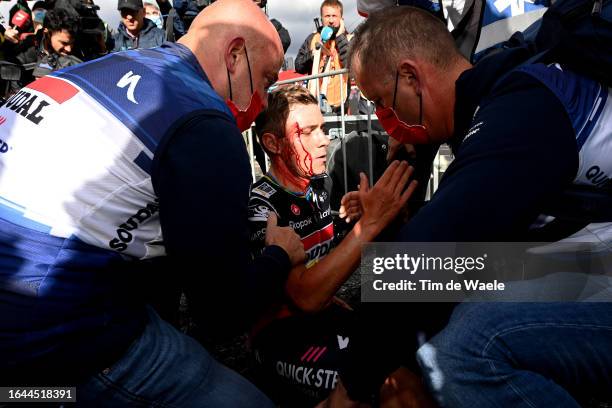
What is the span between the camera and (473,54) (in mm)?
3367

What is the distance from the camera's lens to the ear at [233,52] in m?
1.99

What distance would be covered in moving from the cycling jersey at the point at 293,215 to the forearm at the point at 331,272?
0.32 meters

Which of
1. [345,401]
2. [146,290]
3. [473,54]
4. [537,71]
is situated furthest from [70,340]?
[473,54]

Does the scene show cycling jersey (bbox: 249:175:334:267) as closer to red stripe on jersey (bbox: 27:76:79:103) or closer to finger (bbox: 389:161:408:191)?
finger (bbox: 389:161:408:191)

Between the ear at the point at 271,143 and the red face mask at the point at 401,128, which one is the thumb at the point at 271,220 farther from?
the red face mask at the point at 401,128

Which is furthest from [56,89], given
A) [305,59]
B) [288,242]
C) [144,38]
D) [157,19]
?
[157,19]

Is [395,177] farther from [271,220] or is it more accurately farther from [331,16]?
[331,16]

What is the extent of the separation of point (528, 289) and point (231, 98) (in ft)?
4.58

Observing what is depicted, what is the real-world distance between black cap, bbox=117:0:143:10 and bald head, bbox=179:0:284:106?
17.6ft

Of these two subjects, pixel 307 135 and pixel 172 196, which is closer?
pixel 172 196

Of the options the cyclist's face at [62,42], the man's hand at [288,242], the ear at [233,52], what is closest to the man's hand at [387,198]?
the man's hand at [288,242]

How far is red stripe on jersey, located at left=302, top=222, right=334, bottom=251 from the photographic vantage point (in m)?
2.69

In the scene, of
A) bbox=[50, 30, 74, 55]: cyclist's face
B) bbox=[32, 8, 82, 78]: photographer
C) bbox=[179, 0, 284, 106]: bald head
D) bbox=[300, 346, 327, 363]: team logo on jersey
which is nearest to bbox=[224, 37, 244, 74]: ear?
bbox=[179, 0, 284, 106]: bald head

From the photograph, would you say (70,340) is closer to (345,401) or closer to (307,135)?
(345,401)
